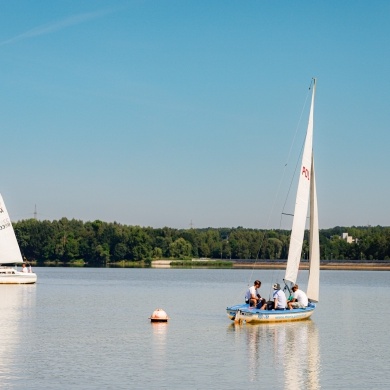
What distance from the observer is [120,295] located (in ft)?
278

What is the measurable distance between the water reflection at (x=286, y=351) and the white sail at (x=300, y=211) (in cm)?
315

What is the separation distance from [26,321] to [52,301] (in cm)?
1949

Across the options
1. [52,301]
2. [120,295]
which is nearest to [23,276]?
[120,295]

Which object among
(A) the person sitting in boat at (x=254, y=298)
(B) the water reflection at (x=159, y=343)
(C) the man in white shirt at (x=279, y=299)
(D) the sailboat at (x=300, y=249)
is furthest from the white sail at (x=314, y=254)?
(B) the water reflection at (x=159, y=343)

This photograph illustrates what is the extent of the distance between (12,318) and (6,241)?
39206 millimetres

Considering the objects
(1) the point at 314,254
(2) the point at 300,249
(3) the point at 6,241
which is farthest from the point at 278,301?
(3) the point at 6,241

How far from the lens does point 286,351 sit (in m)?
39.8

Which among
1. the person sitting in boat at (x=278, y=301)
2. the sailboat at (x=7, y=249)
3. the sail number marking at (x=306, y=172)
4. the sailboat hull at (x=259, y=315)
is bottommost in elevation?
the sailboat hull at (x=259, y=315)

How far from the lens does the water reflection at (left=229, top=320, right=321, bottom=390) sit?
32584 millimetres

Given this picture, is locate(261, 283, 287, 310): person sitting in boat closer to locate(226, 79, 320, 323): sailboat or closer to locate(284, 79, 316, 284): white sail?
locate(226, 79, 320, 323): sailboat

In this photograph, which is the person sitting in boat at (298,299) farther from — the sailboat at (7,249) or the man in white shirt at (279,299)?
the sailboat at (7,249)

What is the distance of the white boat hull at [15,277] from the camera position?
306 ft

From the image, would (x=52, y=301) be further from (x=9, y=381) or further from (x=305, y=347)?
(x=9, y=381)

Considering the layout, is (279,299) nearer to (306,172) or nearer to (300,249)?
(300,249)
